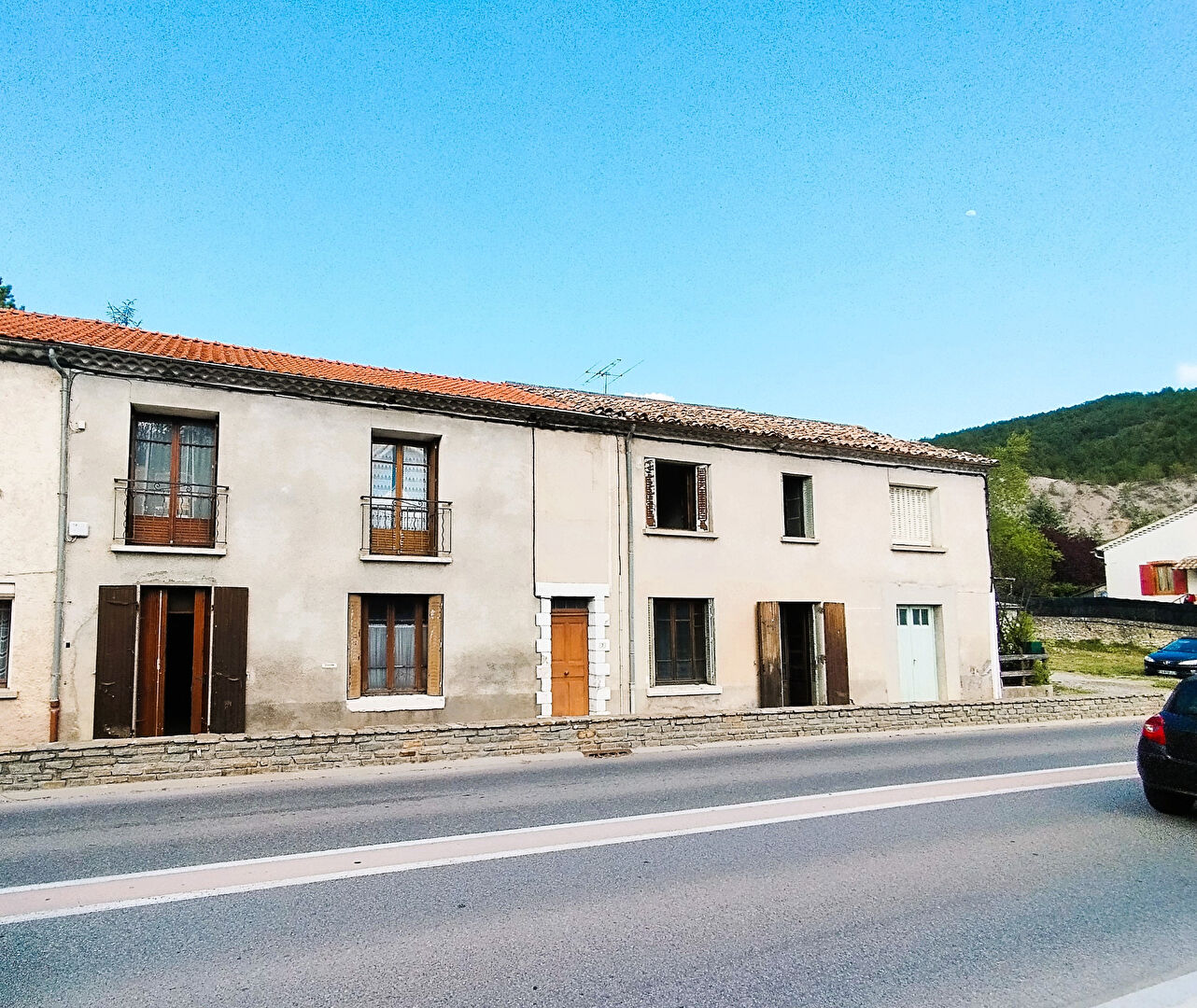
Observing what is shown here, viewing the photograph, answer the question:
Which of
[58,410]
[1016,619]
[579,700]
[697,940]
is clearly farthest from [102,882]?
[1016,619]

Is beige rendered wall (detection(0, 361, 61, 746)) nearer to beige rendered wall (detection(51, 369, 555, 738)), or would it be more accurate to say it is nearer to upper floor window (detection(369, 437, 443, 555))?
beige rendered wall (detection(51, 369, 555, 738))

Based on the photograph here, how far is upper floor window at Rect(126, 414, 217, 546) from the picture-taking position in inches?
544

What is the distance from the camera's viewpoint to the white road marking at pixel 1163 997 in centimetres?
407

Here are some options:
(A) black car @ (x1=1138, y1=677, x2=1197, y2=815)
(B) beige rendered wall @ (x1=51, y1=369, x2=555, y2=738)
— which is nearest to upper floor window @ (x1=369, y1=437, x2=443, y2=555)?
(B) beige rendered wall @ (x1=51, y1=369, x2=555, y2=738)

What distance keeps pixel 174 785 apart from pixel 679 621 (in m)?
10.5

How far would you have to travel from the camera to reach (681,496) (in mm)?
18938

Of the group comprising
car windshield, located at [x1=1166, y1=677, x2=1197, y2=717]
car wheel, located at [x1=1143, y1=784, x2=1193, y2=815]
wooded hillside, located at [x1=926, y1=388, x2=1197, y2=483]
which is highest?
wooded hillside, located at [x1=926, y1=388, x2=1197, y2=483]

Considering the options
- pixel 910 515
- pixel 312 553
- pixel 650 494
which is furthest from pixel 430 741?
pixel 910 515

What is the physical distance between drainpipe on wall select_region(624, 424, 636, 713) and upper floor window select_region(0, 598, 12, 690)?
415 inches

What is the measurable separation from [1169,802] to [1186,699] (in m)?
1.05

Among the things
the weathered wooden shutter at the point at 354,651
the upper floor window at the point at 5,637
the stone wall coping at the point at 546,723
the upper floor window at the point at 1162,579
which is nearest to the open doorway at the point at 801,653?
the stone wall coping at the point at 546,723

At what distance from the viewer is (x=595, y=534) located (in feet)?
56.5

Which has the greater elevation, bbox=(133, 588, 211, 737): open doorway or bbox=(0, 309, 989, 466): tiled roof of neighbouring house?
bbox=(0, 309, 989, 466): tiled roof of neighbouring house

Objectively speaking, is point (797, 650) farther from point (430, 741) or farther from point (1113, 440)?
point (1113, 440)
